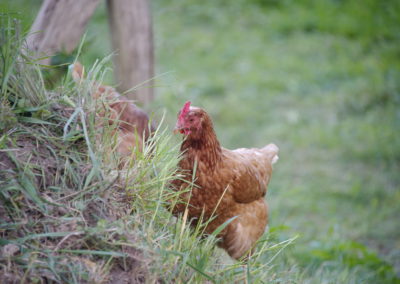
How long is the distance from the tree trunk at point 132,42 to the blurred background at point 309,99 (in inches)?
7.7

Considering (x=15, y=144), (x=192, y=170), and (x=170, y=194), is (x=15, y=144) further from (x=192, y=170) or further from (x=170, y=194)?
(x=192, y=170)

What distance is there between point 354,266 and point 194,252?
2024 mm

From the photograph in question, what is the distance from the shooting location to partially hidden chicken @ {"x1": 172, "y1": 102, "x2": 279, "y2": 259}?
279 centimetres

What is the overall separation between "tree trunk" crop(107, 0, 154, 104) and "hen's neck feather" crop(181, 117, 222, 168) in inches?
66.0

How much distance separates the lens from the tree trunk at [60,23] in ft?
11.7

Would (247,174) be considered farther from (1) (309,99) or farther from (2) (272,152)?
(1) (309,99)

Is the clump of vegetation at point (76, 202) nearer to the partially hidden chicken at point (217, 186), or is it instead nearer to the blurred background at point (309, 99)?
the partially hidden chicken at point (217, 186)

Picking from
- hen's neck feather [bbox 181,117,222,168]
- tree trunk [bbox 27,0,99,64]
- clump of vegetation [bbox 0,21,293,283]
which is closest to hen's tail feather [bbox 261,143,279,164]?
hen's neck feather [bbox 181,117,222,168]

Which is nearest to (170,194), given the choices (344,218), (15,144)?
(15,144)

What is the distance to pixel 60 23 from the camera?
3658 mm

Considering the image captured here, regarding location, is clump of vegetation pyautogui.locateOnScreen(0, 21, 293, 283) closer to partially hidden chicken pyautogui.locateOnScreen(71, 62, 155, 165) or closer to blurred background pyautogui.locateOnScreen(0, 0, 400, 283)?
partially hidden chicken pyautogui.locateOnScreen(71, 62, 155, 165)

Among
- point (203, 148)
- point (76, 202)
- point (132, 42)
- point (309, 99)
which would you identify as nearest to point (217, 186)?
point (203, 148)

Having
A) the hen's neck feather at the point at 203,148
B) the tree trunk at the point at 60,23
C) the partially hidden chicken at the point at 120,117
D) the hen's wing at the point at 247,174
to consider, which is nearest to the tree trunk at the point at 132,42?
the tree trunk at the point at 60,23

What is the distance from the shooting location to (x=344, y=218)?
502 centimetres
